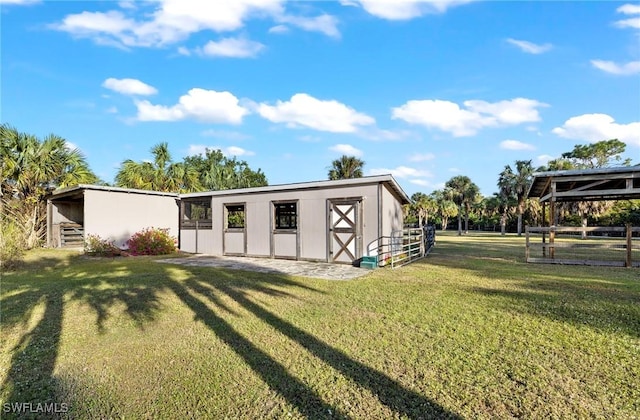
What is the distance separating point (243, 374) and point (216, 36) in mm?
12993

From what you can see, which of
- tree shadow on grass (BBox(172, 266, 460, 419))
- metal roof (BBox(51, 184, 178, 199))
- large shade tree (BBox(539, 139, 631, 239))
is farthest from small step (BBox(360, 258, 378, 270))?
large shade tree (BBox(539, 139, 631, 239))

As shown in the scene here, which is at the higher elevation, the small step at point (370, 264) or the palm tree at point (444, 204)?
the palm tree at point (444, 204)

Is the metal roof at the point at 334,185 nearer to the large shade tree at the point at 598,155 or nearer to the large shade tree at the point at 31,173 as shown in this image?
the large shade tree at the point at 31,173

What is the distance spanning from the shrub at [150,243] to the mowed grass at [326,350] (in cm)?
670

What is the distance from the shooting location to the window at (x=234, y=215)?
13.6 m

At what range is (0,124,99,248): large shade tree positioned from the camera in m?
13.8

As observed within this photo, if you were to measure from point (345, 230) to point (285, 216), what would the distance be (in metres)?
3.60

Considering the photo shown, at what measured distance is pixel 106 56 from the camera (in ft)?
43.2

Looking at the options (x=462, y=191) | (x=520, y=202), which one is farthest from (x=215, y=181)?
(x=520, y=202)

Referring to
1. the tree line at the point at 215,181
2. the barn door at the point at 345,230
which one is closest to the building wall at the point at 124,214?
the tree line at the point at 215,181

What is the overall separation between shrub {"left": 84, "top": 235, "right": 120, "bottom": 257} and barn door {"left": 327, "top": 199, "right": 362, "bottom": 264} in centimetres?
930

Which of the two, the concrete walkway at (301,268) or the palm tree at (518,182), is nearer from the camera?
the concrete walkway at (301,268)

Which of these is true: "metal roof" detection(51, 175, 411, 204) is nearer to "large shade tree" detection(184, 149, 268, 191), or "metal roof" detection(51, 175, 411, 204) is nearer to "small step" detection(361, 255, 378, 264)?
"small step" detection(361, 255, 378, 264)

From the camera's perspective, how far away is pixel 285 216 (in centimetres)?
1338
